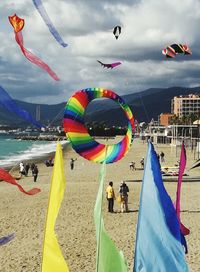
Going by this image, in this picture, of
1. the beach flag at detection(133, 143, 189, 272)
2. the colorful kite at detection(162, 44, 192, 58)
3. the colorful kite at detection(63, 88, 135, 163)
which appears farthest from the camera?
the colorful kite at detection(162, 44, 192, 58)

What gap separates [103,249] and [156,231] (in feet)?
2.05

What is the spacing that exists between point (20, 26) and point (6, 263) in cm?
776

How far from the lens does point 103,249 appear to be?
4953mm

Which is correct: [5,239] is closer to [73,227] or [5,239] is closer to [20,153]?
[73,227]

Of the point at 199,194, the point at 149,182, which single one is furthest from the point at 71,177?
the point at 149,182

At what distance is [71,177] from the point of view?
32.9m

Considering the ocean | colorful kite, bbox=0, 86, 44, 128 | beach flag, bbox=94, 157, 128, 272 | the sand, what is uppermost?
the ocean

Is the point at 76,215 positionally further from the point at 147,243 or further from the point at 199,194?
the point at 147,243

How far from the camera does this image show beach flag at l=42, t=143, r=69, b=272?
479 cm

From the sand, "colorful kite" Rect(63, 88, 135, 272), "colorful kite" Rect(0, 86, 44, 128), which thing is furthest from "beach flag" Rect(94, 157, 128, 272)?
the sand

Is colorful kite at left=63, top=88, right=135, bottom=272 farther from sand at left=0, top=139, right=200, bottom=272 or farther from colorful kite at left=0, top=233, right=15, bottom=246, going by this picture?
sand at left=0, top=139, right=200, bottom=272

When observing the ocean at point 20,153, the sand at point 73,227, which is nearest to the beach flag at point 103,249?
the sand at point 73,227

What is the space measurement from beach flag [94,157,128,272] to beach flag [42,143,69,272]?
376 mm

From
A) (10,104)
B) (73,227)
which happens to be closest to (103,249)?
(10,104)
